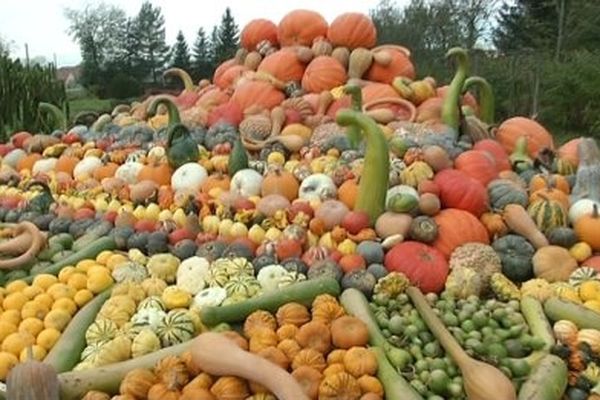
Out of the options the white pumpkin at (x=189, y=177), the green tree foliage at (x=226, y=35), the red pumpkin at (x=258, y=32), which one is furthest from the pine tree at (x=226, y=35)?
the white pumpkin at (x=189, y=177)

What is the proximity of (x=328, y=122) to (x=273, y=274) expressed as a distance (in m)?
2.46

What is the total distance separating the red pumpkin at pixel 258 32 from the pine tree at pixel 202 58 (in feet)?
90.1

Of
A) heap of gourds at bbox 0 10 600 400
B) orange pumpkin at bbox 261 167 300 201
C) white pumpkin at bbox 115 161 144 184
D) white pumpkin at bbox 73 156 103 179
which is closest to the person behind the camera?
heap of gourds at bbox 0 10 600 400

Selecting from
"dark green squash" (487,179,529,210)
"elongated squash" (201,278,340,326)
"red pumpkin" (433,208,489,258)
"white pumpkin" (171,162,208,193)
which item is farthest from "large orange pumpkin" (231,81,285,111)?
"elongated squash" (201,278,340,326)

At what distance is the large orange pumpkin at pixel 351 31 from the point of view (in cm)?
725

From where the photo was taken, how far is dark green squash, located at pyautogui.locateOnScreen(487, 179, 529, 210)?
15.4ft

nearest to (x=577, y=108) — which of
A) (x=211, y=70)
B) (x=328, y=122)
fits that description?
(x=328, y=122)

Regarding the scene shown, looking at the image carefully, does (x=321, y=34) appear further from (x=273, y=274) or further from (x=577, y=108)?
(x=577, y=108)

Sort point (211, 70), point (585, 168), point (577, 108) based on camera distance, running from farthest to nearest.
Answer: point (211, 70) → point (577, 108) → point (585, 168)

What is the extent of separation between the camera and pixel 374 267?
3910mm

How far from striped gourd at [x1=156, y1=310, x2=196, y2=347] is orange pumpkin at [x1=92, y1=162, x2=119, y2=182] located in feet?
8.19

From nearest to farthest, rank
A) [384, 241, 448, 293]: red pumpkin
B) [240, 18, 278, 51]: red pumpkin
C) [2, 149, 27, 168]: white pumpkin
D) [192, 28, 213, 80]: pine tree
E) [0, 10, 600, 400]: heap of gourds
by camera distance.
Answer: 1. [0, 10, 600, 400]: heap of gourds
2. [384, 241, 448, 293]: red pumpkin
3. [2, 149, 27, 168]: white pumpkin
4. [240, 18, 278, 51]: red pumpkin
5. [192, 28, 213, 80]: pine tree

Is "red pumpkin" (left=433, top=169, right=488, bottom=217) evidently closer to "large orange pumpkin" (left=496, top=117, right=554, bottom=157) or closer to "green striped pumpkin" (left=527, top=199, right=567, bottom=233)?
"green striped pumpkin" (left=527, top=199, right=567, bottom=233)

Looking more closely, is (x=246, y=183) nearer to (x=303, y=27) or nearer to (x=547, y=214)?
(x=547, y=214)
